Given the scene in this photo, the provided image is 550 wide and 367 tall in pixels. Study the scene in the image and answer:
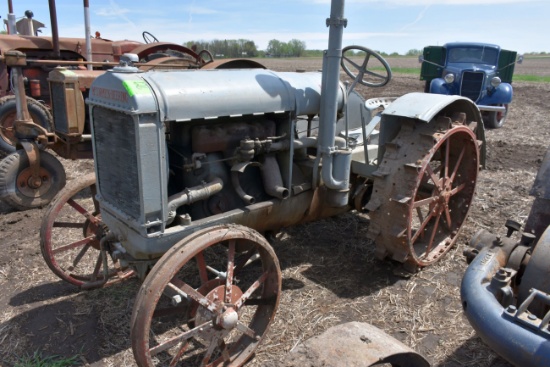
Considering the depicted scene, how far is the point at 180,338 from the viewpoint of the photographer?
2.23 m

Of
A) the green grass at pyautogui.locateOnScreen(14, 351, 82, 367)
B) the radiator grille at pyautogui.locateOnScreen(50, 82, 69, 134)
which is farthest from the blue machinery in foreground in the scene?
the radiator grille at pyautogui.locateOnScreen(50, 82, 69, 134)

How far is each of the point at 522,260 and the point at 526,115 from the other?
1074 cm

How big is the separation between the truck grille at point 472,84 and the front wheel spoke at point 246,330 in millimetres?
9284

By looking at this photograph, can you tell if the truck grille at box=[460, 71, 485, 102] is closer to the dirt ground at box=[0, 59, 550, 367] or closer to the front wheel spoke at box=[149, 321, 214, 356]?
the dirt ground at box=[0, 59, 550, 367]

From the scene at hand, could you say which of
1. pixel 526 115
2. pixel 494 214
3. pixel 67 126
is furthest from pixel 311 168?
pixel 526 115

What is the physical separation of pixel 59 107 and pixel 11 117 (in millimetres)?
1541

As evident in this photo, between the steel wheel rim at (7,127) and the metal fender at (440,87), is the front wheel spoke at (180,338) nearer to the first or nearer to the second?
the steel wheel rim at (7,127)

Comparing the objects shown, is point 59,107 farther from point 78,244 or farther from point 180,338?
point 180,338

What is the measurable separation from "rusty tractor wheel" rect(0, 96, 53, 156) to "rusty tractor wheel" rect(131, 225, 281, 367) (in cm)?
363

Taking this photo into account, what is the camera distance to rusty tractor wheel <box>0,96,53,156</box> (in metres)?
5.45

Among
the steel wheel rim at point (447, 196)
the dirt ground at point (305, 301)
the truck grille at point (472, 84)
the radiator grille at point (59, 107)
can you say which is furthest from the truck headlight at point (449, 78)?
the radiator grille at point (59, 107)

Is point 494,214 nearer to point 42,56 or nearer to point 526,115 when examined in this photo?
point 42,56

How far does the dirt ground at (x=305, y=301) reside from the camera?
268cm

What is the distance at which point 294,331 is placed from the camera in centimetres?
280
